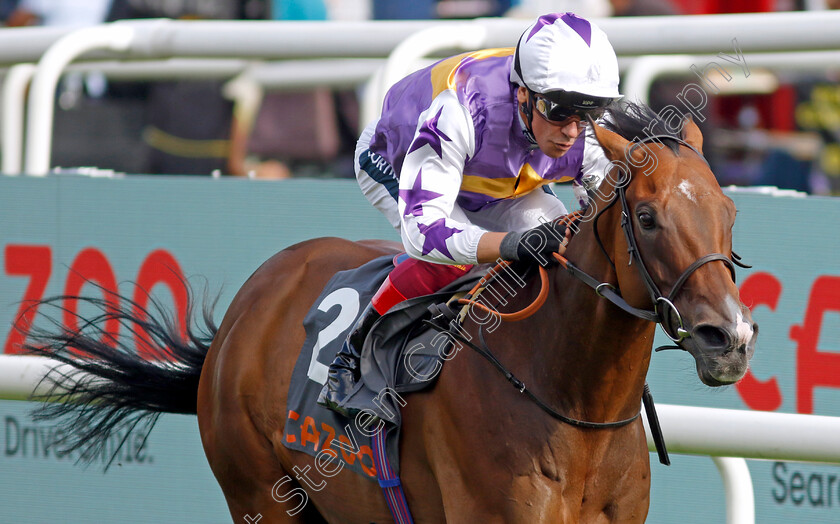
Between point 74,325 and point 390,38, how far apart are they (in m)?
1.65

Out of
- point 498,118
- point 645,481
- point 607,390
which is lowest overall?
point 645,481

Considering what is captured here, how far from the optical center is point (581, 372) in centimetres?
258

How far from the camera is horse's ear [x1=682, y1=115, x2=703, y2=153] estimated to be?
2.49 meters

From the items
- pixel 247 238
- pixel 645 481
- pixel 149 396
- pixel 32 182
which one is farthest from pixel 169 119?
pixel 645 481

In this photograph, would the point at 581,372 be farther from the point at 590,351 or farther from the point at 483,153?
the point at 483,153

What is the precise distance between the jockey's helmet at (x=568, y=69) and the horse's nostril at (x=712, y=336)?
25.7 inches

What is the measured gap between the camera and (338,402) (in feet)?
9.65

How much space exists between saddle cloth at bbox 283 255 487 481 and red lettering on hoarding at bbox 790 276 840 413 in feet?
3.92

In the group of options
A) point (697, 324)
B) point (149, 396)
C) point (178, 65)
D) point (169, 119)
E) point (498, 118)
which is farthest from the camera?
point (169, 119)

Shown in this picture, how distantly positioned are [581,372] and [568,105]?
61 cm

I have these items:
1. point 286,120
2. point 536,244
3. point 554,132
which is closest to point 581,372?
point 536,244

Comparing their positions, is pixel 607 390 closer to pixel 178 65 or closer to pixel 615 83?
pixel 615 83

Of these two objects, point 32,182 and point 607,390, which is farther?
point 32,182

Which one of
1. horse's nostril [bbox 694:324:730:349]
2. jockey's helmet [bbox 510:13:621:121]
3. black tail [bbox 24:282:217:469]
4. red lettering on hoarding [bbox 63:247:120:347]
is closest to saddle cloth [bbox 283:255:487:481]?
jockey's helmet [bbox 510:13:621:121]
